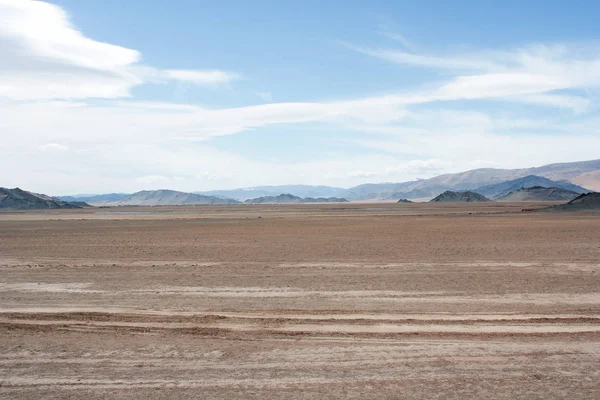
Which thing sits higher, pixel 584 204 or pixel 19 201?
pixel 19 201

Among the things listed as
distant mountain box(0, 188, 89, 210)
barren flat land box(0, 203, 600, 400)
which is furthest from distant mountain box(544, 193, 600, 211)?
distant mountain box(0, 188, 89, 210)

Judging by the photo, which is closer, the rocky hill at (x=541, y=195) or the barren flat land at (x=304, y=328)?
the barren flat land at (x=304, y=328)

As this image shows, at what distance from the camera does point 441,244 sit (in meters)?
23.5

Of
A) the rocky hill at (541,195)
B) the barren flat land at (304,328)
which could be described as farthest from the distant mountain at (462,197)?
the barren flat land at (304,328)

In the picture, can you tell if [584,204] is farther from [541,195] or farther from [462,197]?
[541,195]

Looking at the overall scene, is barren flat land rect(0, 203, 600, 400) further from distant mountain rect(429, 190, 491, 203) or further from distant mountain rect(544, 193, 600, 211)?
distant mountain rect(429, 190, 491, 203)

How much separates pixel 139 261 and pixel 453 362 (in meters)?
14.3

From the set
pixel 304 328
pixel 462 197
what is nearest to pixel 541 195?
pixel 462 197

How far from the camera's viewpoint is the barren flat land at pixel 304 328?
659cm

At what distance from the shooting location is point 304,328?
30.2ft

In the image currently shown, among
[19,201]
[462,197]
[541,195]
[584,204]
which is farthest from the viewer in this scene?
[541,195]

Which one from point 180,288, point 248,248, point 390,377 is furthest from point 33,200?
point 390,377

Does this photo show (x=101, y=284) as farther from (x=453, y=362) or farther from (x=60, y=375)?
(x=453, y=362)

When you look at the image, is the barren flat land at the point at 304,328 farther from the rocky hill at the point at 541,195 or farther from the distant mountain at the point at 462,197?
the rocky hill at the point at 541,195
